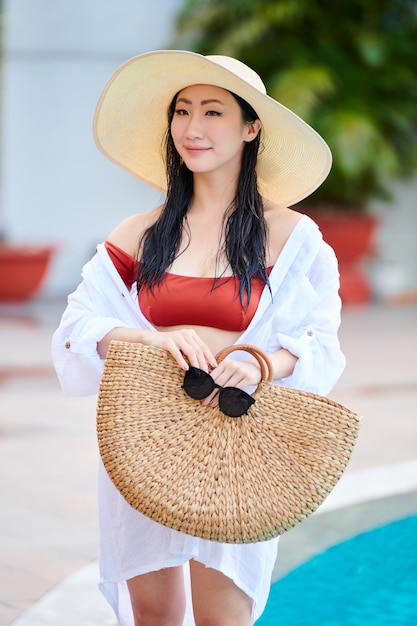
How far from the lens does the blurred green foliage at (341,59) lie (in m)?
11.9

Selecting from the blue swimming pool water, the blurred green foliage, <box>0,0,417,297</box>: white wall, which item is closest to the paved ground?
the blue swimming pool water

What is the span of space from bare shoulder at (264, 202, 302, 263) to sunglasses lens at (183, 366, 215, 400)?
1.26 ft

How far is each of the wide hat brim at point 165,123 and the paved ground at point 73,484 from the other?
148 centimetres

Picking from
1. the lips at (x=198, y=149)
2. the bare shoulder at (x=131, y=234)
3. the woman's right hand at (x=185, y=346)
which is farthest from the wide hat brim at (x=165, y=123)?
the woman's right hand at (x=185, y=346)

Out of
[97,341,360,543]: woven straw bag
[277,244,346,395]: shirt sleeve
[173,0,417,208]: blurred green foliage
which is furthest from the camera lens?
[173,0,417,208]: blurred green foliage

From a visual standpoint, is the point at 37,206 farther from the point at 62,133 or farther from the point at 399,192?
the point at 399,192

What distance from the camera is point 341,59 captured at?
1248cm

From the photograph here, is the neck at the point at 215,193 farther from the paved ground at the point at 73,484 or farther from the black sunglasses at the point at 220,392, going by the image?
the paved ground at the point at 73,484

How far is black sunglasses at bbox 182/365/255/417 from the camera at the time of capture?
2.28m

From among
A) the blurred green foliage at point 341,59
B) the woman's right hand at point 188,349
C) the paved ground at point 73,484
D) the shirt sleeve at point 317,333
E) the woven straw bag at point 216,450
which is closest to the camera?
the woven straw bag at point 216,450

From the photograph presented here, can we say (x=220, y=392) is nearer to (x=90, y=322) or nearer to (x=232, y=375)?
(x=232, y=375)

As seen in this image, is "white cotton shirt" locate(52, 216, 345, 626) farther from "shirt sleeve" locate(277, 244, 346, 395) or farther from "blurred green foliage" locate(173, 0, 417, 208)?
"blurred green foliage" locate(173, 0, 417, 208)

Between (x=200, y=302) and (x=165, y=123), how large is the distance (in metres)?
0.58

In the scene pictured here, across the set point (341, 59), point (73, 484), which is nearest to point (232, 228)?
point (73, 484)
